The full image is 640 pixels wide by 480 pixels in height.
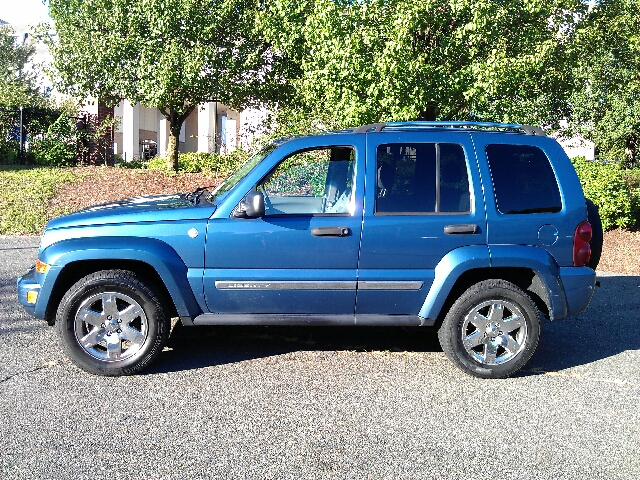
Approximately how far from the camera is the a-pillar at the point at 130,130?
3816 centimetres

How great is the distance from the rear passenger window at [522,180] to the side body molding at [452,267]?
408mm

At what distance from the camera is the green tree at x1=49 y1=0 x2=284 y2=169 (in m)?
15.5

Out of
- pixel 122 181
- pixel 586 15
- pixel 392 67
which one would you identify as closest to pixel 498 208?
pixel 392 67

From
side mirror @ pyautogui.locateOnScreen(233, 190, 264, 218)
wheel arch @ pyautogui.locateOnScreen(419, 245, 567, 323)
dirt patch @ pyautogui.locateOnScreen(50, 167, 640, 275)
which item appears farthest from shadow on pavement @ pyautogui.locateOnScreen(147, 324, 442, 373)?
dirt patch @ pyautogui.locateOnScreen(50, 167, 640, 275)

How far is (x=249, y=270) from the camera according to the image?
5.10m

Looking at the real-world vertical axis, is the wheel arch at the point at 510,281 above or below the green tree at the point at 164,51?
below

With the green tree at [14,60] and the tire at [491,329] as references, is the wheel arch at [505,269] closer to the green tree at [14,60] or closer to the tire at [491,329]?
the tire at [491,329]

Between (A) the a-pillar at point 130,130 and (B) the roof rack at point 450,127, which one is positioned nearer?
(B) the roof rack at point 450,127

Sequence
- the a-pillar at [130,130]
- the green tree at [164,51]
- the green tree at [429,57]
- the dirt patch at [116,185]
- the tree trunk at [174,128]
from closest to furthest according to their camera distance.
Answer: the green tree at [429,57]
the dirt patch at [116,185]
the green tree at [164,51]
the tree trunk at [174,128]
the a-pillar at [130,130]

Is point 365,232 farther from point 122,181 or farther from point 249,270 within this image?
point 122,181

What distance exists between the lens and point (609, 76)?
2170 cm

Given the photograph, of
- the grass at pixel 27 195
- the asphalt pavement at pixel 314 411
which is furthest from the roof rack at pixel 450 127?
the grass at pixel 27 195

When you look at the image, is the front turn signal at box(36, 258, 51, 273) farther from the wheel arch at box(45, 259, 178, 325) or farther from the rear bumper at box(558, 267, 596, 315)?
the rear bumper at box(558, 267, 596, 315)

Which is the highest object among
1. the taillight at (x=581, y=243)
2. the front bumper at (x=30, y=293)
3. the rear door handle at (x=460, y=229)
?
the rear door handle at (x=460, y=229)
